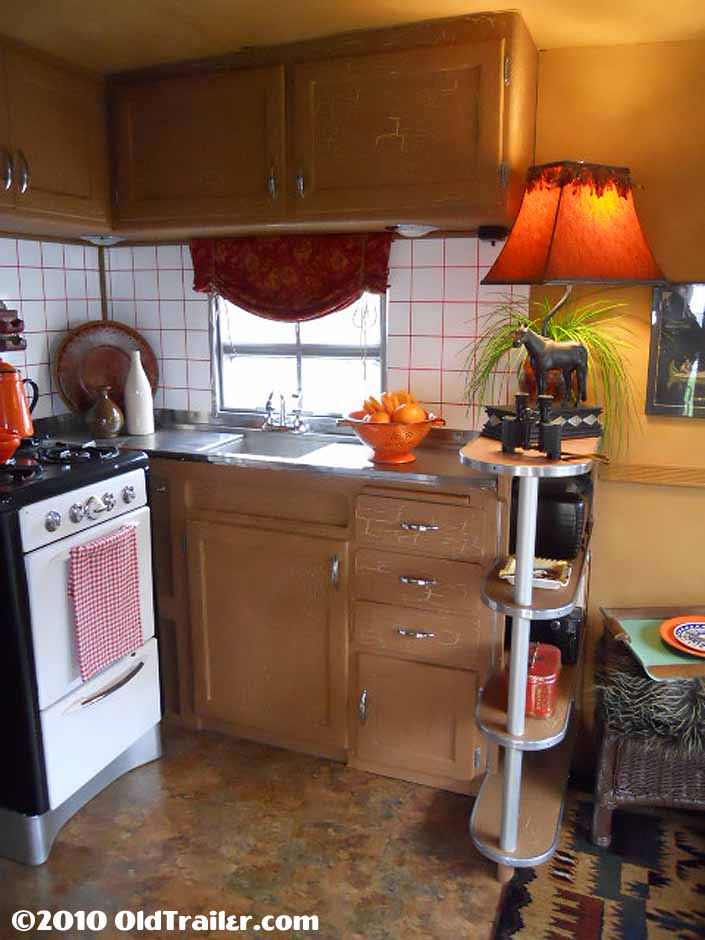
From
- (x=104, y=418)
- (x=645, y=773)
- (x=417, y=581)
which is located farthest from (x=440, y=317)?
(x=645, y=773)

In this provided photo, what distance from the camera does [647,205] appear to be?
7.36 ft

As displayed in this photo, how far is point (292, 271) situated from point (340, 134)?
21.9 inches

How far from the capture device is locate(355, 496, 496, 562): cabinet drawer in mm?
2164

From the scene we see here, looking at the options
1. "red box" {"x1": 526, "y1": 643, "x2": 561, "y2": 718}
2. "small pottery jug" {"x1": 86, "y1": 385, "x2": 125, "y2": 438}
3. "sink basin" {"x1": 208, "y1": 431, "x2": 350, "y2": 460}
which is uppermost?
"small pottery jug" {"x1": 86, "y1": 385, "x2": 125, "y2": 438}

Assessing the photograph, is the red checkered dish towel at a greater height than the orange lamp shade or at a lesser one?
lesser

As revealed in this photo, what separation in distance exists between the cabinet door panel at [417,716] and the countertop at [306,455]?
56 centimetres

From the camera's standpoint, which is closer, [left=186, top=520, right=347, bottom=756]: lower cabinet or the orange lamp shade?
the orange lamp shade

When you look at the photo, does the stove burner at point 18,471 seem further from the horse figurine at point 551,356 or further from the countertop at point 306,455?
the horse figurine at point 551,356

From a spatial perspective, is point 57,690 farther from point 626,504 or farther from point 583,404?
point 626,504

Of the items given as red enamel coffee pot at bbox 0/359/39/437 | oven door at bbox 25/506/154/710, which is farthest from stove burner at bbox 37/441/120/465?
oven door at bbox 25/506/154/710

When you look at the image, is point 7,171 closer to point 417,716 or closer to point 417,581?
point 417,581

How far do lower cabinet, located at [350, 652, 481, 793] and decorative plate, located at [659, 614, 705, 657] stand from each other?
54 centimetres

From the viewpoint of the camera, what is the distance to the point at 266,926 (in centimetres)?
186

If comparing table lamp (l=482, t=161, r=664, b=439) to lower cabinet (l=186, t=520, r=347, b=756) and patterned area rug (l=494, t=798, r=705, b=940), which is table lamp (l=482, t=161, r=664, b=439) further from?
patterned area rug (l=494, t=798, r=705, b=940)
